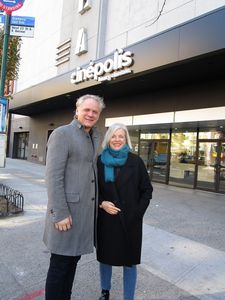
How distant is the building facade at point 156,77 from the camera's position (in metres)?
8.23

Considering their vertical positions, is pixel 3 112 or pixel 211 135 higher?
pixel 211 135

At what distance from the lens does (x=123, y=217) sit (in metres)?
2.65

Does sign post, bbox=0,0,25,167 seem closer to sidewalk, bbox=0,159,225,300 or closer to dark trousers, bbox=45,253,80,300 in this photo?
sidewalk, bbox=0,159,225,300

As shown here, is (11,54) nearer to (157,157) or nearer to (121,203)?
(157,157)

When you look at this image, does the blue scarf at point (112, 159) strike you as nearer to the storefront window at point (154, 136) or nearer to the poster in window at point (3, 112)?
the poster in window at point (3, 112)

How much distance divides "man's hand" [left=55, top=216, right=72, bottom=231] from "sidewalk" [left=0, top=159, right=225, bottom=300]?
107cm

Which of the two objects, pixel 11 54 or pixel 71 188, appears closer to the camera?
pixel 71 188

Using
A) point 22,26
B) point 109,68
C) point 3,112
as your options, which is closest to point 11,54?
point 22,26

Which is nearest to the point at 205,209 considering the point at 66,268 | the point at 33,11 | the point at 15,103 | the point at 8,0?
the point at 66,268

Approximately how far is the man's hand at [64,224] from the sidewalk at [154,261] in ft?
3.50

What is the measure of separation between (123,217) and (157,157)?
35.2 feet

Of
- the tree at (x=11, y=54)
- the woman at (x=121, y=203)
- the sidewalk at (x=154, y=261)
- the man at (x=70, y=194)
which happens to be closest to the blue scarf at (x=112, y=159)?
the woman at (x=121, y=203)

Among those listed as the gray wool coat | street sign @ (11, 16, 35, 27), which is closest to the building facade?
street sign @ (11, 16, 35, 27)

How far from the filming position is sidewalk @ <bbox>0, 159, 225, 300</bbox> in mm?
3170
